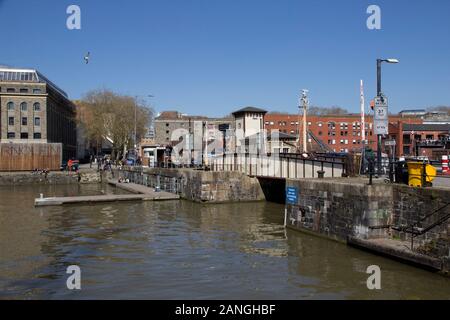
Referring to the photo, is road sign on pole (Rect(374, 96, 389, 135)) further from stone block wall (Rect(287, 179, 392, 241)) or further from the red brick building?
the red brick building

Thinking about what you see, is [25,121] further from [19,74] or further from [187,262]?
[187,262]

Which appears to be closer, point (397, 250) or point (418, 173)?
point (397, 250)

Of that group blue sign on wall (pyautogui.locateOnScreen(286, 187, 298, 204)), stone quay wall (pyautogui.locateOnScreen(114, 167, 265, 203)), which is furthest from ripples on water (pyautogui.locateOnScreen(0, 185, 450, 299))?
stone quay wall (pyautogui.locateOnScreen(114, 167, 265, 203))

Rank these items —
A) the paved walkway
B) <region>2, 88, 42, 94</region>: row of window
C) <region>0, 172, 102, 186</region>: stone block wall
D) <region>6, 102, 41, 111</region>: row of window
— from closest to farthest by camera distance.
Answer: the paved walkway
<region>0, 172, 102, 186</region>: stone block wall
<region>2, 88, 42, 94</region>: row of window
<region>6, 102, 41, 111</region>: row of window

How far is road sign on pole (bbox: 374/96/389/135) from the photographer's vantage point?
16141 mm

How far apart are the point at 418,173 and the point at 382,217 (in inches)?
75.2

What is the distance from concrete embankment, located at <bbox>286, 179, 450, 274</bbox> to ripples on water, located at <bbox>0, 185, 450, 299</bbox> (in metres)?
0.46

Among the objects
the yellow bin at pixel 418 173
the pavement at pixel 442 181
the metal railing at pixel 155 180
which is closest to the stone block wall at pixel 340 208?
the yellow bin at pixel 418 173

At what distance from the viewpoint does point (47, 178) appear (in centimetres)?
5472

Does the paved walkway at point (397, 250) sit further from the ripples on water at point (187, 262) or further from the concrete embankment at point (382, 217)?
the ripples on water at point (187, 262)

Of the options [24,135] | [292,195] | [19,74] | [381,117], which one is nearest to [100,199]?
[292,195]

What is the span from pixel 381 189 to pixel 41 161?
177 ft

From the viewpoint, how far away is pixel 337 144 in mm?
93875
